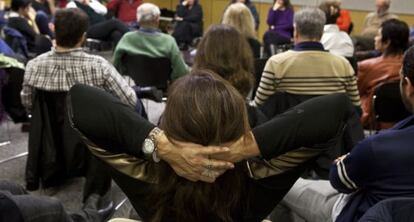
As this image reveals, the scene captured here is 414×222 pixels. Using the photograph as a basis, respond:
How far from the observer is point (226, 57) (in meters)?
2.43

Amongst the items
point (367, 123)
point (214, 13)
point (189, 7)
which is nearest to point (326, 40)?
point (367, 123)

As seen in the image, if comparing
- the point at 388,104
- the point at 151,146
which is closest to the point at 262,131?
Result: the point at 151,146

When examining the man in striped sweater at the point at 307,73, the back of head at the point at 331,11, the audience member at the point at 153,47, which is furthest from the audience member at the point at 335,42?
the man in striped sweater at the point at 307,73

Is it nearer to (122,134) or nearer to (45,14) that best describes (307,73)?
(122,134)

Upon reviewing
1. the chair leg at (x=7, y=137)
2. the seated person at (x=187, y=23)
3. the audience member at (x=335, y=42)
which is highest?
the audience member at (x=335, y=42)

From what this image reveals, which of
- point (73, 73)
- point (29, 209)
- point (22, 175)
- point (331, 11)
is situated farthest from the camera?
point (331, 11)

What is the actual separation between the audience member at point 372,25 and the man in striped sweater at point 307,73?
332 centimetres

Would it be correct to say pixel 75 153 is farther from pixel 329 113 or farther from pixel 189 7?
pixel 189 7

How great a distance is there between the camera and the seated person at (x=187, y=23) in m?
8.34

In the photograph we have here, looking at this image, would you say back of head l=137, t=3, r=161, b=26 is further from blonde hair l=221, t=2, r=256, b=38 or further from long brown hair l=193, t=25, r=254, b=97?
long brown hair l=193, t=25, r=254, b=97

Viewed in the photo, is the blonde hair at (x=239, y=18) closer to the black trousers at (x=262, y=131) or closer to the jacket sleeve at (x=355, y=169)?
the jacket sleeve at (x=355, y=169)

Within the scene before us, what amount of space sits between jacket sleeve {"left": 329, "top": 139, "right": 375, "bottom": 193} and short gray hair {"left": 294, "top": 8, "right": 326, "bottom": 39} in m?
1.40

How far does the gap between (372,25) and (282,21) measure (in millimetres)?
1422

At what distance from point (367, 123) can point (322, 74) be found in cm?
122
